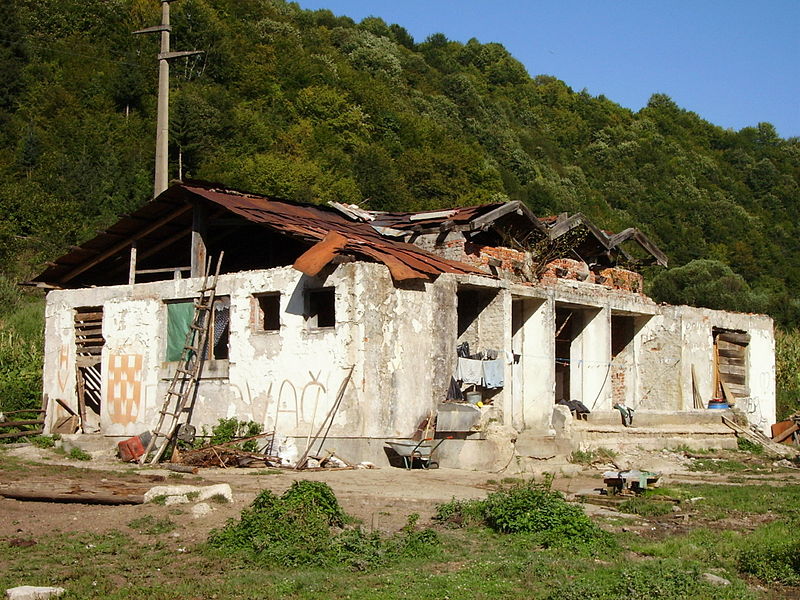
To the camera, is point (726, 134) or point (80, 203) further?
point (726, 134)

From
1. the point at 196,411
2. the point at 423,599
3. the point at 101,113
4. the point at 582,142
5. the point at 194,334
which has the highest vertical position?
the point at 582,142

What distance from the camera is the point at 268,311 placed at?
61.5 ft

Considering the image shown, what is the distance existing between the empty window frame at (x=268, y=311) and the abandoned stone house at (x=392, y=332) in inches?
2.4

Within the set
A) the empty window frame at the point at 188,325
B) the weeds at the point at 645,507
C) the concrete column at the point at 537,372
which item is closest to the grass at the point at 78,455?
the empty window frame at the point at 188,325

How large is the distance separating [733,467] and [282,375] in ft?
29.4

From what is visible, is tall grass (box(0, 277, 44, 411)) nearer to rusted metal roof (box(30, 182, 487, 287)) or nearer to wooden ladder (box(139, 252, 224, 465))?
rusted metal roof (box(30, 182, 487, 287))

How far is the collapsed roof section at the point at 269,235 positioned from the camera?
58.6 ft

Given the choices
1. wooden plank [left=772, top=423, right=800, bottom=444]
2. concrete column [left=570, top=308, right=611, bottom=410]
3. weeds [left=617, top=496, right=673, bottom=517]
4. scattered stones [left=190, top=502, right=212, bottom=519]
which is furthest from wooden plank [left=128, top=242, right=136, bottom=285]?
wooden plank [left=772, top=423, right=800, bottom=444]

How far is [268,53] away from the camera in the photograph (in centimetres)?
6550

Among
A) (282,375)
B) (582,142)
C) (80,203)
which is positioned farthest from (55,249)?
(582,142)

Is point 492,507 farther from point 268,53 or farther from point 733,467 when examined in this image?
point 268,53

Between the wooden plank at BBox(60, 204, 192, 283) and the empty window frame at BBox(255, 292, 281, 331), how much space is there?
2.78 meters

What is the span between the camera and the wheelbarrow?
1667 cm

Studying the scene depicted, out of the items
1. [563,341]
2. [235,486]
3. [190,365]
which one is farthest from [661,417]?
[235,486]
